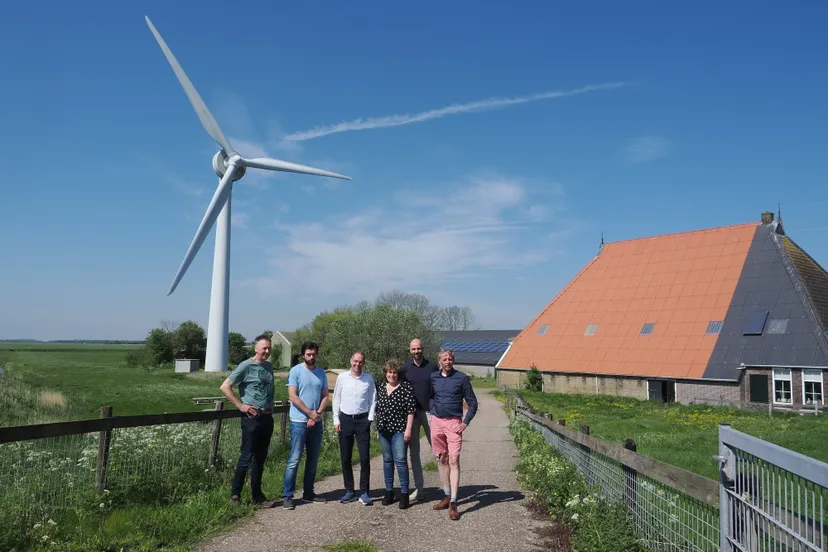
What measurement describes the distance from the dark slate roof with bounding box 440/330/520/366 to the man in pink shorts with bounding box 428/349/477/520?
5350 centimetres

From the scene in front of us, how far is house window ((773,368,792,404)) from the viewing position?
29214 mm

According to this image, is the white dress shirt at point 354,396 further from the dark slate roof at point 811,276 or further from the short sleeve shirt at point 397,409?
the dark slate roof at point 811,276

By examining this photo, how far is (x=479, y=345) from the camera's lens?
241 feet

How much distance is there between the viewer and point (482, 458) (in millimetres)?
12406

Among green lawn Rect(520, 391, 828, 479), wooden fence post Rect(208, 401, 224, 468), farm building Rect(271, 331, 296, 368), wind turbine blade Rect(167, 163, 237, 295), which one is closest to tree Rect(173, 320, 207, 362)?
farm building Rect(271, 331, 296, 368)

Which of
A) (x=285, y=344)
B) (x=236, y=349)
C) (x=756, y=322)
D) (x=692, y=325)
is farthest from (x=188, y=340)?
(x=756, y=322)

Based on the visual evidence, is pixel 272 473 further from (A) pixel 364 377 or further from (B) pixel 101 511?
(B) pixel 101 511

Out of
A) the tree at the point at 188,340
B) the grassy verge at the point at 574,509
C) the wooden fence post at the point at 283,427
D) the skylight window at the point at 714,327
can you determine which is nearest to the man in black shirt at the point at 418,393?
the grassy verge at the point at 574,509

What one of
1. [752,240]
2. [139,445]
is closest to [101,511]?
[139,445]

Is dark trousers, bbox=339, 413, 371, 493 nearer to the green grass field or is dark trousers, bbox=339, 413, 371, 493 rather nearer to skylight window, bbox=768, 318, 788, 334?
the green grass field

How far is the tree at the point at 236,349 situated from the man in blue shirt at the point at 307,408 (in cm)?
→ 7137

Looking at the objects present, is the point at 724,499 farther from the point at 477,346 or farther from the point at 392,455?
the point at 477,346

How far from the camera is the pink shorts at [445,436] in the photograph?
7.40 m

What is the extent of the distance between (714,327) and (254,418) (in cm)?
3163
